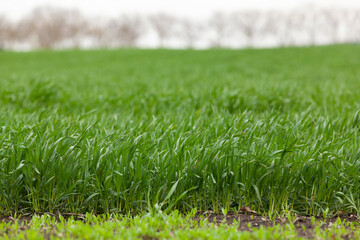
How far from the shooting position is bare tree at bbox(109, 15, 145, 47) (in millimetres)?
77688

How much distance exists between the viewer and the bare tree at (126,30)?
255 feet

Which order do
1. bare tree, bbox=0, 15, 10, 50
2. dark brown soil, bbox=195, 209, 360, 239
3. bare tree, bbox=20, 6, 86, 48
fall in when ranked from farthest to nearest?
bare tree, bbox=20, 6, 86, 48 < bare tree, bbox=0, 15, 10, 50 < dark brown soil, bbox=195, 209, 360, 239

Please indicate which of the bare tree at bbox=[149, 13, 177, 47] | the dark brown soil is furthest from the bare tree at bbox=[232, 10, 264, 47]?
the dark brown soil

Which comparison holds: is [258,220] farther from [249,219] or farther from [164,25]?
[164,25]

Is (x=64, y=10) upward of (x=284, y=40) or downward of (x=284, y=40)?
upward

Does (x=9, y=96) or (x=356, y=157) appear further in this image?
(x=9, y=96)

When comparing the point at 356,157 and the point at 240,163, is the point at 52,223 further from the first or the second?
the point at 356,157

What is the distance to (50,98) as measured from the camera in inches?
269

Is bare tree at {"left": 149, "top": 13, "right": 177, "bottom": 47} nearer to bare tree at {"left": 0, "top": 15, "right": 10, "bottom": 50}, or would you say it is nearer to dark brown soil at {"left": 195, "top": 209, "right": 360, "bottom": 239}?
bare tree at {"left": 0, "top": 15, "right": 10, "bottom": 50}

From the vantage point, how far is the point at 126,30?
7769cm

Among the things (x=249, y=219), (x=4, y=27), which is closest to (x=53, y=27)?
(x=4, y=27)

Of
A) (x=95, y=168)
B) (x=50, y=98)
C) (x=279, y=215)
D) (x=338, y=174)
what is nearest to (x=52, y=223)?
(x=95, y=168)

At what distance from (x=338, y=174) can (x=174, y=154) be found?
1.39m

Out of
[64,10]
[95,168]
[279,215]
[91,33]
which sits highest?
[64,10]
